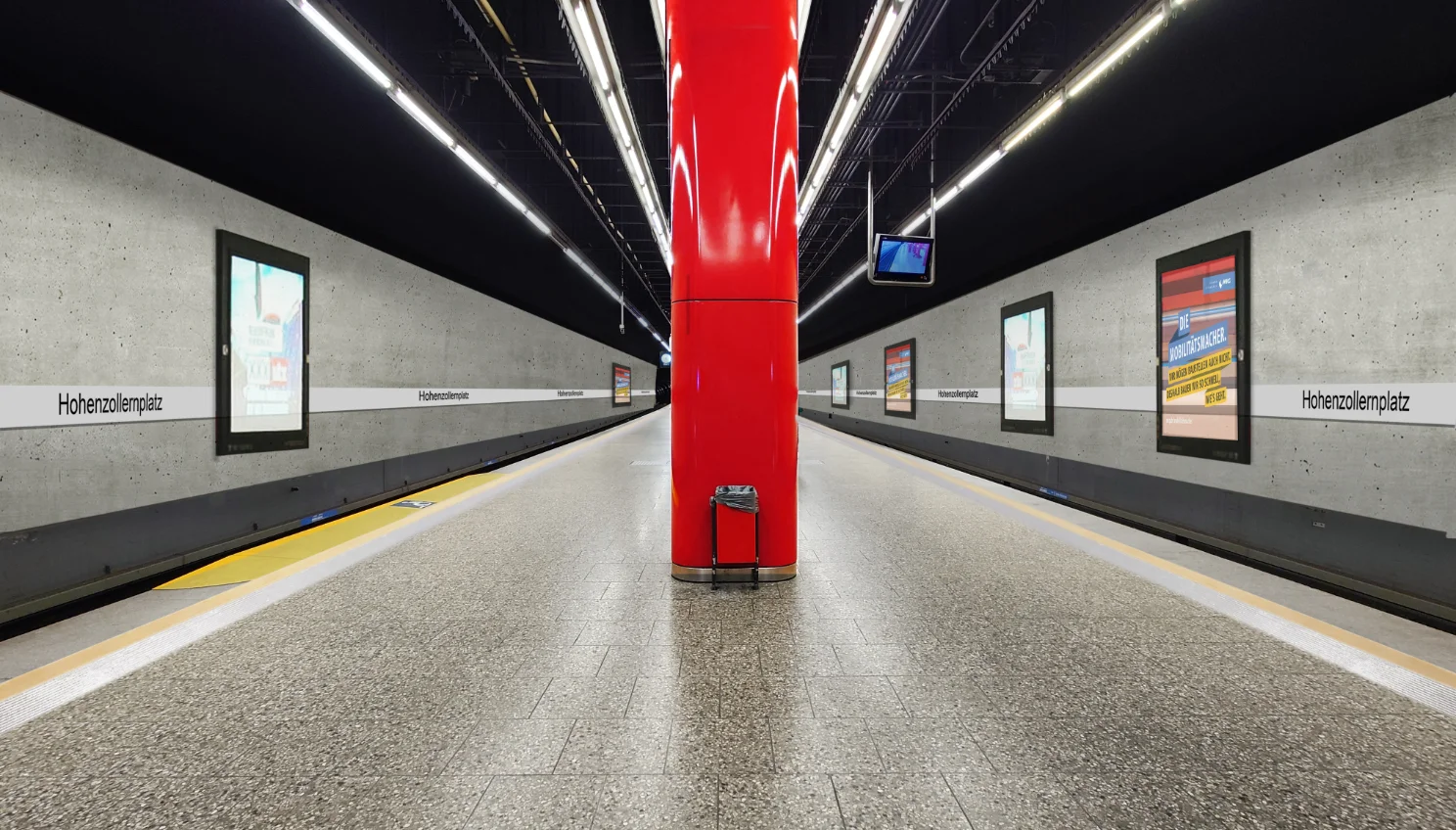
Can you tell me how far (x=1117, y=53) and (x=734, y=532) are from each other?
4.84 metres

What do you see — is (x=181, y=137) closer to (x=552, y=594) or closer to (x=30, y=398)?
(x=30, y=398)

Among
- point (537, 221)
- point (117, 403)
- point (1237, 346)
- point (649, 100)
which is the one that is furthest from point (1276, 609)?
point (537, 221)

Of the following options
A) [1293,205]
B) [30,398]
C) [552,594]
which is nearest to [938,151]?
→ [1293,205]

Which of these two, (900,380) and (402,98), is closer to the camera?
(402,98)

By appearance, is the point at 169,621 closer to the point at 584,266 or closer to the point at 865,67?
the point at 865,67

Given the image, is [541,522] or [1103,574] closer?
[1103,574]

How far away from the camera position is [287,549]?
4641mm

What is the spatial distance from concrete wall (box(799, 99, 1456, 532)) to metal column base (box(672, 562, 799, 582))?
3774mm

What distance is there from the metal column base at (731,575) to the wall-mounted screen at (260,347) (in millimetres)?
3966

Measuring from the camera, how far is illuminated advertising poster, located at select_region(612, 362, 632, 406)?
2461 cm

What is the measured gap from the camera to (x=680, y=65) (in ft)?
12.3

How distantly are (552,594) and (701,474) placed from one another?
1182mm

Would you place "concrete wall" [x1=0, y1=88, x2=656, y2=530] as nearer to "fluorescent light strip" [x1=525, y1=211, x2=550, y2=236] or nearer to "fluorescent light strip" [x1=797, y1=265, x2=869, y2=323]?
"fluorescent light strip" [x1=525, y1=211, x2=550, y2=236]

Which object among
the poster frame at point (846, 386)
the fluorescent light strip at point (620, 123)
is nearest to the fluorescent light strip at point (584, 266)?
the fluorescent light strip at point (620, 123)
